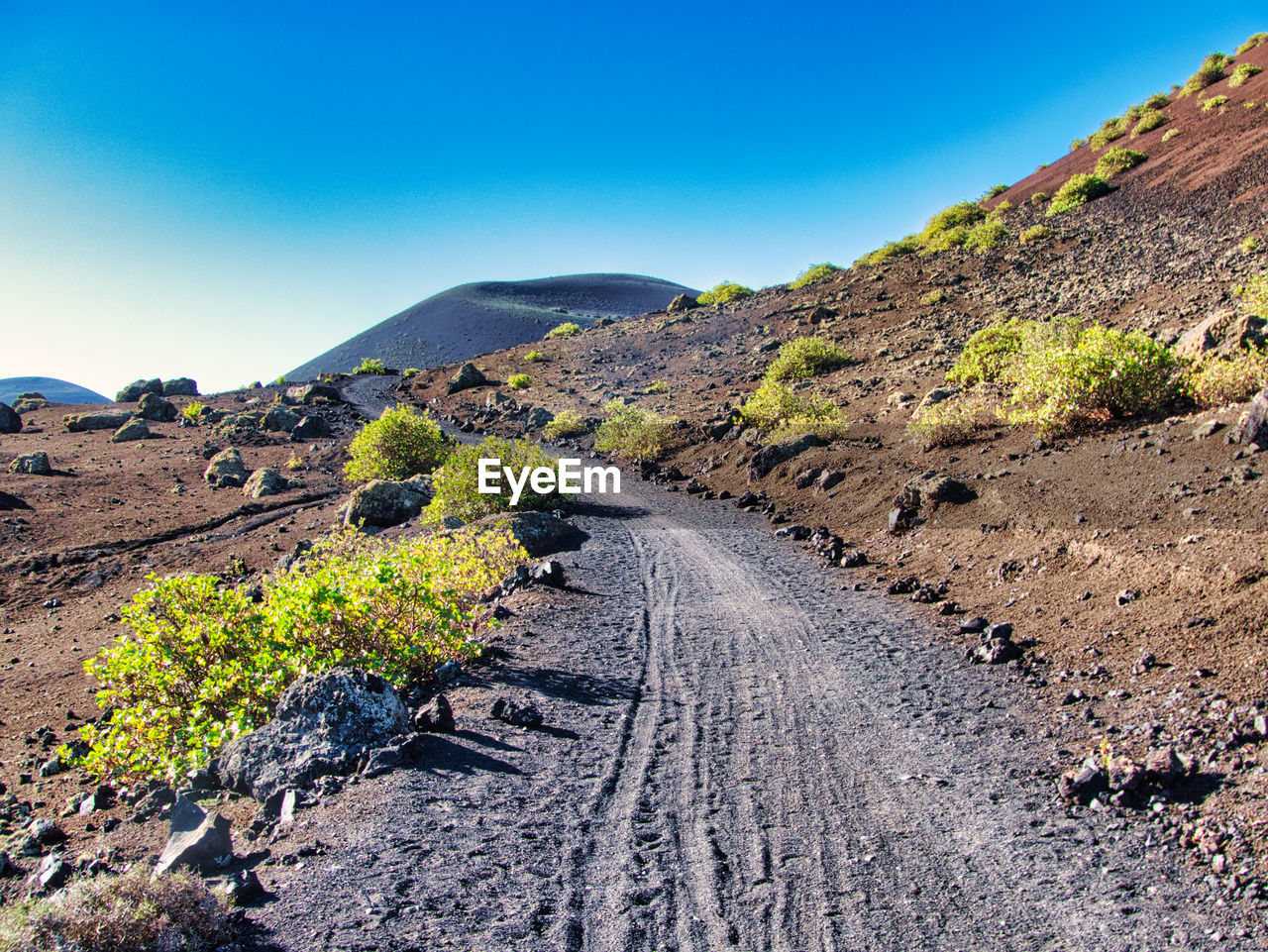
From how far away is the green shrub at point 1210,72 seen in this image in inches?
1410

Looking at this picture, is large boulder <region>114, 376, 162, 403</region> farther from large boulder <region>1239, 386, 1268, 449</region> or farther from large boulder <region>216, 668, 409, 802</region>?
large boulder <region>1239, 386, 1268, 449</region>

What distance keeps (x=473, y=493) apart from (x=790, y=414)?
9.22m

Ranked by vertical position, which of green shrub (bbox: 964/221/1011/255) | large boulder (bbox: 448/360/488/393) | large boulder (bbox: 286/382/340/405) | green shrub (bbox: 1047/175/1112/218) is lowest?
large boulder (bbox: 286/382/340/405)

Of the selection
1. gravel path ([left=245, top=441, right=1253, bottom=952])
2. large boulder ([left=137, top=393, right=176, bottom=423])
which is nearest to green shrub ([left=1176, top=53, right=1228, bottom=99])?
gravel path ([left=245, top=441, right=1253, bottom=952])

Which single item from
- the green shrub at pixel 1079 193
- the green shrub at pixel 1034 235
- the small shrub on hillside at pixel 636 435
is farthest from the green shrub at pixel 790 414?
the green shrub at pixel 1079 193

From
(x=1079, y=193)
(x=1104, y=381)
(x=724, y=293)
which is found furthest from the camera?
(x=724, y=293)

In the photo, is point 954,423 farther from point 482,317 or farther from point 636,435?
point 482,317

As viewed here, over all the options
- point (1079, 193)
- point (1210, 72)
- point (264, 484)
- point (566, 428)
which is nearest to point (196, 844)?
point (264, 484)

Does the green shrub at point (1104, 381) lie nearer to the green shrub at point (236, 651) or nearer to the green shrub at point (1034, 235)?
the green shrub at point (236, 651)

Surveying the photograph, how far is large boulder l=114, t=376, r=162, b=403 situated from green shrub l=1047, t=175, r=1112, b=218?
165 ft

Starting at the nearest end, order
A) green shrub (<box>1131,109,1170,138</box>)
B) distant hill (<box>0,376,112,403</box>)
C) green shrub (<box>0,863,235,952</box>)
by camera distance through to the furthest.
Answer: green shrub (<box>0,863,235,952</box>) → green shrub (<box>1131,109,1170,138</box>) → distant hill (<box>0,376,112,403</box>)

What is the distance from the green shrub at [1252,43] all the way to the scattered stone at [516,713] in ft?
171

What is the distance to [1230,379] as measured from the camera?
9.18 meters

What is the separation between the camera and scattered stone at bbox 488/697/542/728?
5285 mm
